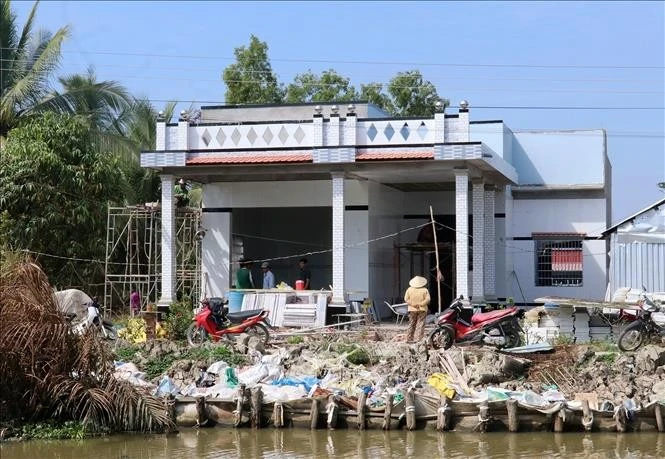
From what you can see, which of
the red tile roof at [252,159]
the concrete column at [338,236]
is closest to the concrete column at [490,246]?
the concrete column at [338,236]

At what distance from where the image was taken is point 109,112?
31.5 metres

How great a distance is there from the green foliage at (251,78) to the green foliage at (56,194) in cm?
1140

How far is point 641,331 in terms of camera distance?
17.8 m

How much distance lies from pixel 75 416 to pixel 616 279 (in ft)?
38.4

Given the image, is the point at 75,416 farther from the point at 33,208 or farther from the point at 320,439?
the point at 33,208

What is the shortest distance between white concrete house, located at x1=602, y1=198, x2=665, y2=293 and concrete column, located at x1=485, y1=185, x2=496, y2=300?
4.17 meters

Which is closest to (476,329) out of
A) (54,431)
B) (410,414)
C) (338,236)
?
(410,414)

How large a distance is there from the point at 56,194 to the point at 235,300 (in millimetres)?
6190

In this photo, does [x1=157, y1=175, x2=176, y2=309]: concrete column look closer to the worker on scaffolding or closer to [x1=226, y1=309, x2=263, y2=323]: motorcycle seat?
the worker on scaffolding

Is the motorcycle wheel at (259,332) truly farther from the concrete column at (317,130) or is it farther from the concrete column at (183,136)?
the concrete column at (183,136)

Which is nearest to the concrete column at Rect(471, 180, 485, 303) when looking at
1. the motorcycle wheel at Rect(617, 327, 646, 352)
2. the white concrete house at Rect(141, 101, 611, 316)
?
the white concrete house at Rect(141, 101, 611, 316)

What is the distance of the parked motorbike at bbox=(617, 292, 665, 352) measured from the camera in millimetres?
17750

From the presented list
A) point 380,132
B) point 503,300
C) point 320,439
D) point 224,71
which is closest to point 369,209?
point 380,132

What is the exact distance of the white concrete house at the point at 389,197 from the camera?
21.9 meters
